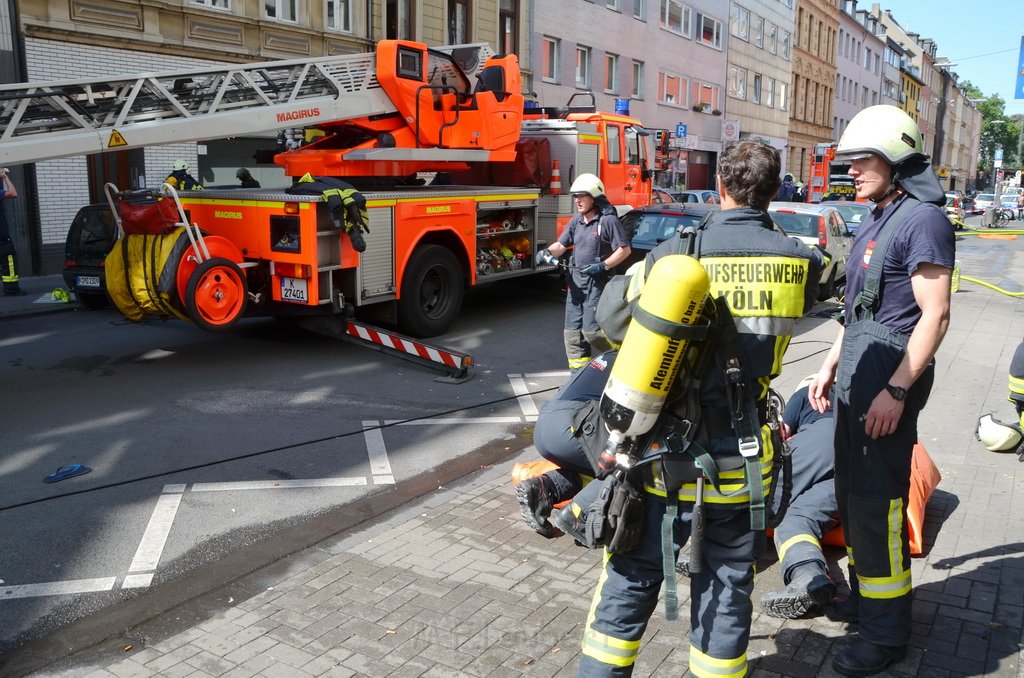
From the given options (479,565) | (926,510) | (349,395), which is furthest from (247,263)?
(926,510)

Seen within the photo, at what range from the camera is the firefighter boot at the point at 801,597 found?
3.66m

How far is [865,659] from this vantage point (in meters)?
3.33

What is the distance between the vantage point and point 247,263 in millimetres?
8461

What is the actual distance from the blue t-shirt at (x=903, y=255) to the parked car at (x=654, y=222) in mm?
7859

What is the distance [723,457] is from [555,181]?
32.6ft

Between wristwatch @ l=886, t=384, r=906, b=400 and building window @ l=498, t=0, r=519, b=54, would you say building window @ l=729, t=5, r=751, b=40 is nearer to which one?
building window @ l=498, t=0, r=519, b=54

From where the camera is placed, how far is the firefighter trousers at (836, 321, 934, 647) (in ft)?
10.7

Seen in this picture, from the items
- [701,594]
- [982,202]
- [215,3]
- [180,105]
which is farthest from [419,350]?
[982,202]

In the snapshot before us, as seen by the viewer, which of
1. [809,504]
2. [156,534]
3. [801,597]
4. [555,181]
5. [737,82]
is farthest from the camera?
[737,82]

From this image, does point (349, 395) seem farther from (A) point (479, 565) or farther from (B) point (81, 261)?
(B) point (81, 261)

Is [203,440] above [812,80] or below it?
below

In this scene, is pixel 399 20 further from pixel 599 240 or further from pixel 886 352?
pixel 886 352

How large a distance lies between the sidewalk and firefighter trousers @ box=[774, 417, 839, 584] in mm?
221

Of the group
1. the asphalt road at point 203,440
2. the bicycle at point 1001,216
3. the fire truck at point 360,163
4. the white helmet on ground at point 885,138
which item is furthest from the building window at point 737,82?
the white helmet on ground at point 885,138
